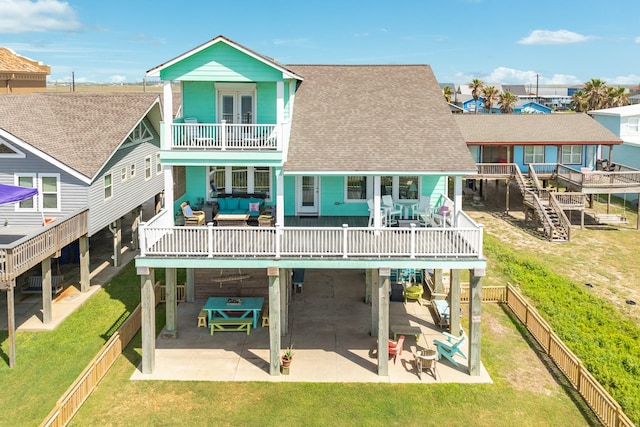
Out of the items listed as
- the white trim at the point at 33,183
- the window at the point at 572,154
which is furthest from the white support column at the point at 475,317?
the window at the point at 572,154

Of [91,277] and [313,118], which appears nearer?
[313,118]

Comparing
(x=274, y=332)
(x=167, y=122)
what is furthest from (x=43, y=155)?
(x=274, y=332)

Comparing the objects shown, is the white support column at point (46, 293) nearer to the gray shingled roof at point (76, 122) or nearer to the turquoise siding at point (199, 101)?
the gray shingled roof at point (76, 122)

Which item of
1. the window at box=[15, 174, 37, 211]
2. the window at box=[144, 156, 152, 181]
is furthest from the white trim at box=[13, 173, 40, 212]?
the window at box=[144, 156, 152, 181]

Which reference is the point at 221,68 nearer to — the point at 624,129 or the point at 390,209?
the point at 390,209

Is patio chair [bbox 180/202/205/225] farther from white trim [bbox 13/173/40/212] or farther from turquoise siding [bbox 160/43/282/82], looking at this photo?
white trim [bbox 13/173/40/212]

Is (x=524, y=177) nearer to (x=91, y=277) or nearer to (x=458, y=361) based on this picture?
(x=458, y=361)

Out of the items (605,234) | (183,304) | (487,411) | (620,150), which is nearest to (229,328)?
(183,304)
